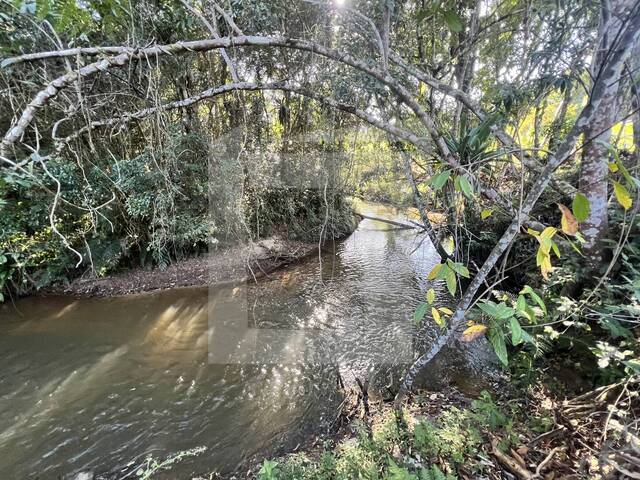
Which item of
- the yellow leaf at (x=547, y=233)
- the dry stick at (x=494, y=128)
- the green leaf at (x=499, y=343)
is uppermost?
the dry stick at (x=494, y=128)

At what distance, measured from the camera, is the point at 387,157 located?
706 cm

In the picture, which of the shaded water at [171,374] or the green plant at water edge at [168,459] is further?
the shaded water at [171,374]

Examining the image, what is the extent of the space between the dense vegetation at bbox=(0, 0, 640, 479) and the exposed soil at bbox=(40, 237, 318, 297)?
0.23 metres

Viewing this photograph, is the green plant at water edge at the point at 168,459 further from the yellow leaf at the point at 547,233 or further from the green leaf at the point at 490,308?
the yellow leaf at the point at 547,233

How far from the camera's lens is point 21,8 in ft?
4.81

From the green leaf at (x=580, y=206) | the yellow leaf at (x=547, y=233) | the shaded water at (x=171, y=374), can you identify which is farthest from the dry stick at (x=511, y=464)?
the green leaf at (x=580, y=206)

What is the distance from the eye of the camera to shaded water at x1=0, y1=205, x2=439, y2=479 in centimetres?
211

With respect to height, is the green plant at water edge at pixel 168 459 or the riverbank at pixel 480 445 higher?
the riverbank at pixel 480 445

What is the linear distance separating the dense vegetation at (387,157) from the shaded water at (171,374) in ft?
2.15

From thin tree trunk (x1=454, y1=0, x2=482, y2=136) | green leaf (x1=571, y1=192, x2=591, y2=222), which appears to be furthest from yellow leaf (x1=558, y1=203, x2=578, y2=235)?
thin tree trunk (x1=454, y1=0, x2=482, y2=136)

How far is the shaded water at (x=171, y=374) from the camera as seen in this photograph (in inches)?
83.0

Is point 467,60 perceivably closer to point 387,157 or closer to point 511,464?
point 387,157

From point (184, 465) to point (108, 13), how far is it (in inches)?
132

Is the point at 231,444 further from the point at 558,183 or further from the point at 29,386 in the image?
the point at 558,183
